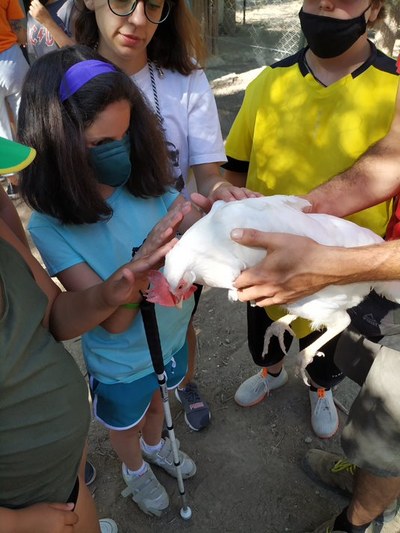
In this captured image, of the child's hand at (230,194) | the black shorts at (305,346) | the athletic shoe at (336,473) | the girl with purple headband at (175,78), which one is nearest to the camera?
the child's hand at (230,194)

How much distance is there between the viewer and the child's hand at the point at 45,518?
1.29 m

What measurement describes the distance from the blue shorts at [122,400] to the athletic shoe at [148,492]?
0.43m

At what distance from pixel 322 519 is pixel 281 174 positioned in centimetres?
163

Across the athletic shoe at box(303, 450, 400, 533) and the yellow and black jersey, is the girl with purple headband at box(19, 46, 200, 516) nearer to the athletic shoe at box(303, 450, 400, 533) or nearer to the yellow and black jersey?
the yellow and black jersey

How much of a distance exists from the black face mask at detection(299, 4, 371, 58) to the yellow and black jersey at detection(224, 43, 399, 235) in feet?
0.32

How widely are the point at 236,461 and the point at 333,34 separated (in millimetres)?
2073

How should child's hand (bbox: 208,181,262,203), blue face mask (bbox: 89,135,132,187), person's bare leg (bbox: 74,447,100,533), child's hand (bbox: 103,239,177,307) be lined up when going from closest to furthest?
child's hand (bbox: 103,239,177,307) → blue face mask (bbox: 89,135,132,187) → person's bare leg (bbox: 74,447,100,533) → child's hand (bbox: 208,181,262,203)

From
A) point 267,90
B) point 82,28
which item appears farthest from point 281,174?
point 82,28

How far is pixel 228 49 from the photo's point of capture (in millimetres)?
8430

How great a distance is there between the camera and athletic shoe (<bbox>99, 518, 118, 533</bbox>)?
214cm

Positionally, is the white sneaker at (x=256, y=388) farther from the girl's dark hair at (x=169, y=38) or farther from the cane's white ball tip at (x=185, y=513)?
the girl's dark hair at (x=169, y=38)

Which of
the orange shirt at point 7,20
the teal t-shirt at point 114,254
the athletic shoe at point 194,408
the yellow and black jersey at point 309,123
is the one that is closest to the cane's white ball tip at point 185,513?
the athletic shoe at point 194,408

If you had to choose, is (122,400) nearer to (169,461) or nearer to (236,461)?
(169,461)

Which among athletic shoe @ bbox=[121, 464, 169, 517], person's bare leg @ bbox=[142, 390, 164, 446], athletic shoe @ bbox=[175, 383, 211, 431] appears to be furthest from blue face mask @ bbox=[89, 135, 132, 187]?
athletic shoe @ bbox=[175, 383, 211, 431]
